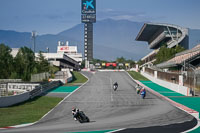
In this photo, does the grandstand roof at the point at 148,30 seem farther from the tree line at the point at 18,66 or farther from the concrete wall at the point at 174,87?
the tree line at the point at 18,66

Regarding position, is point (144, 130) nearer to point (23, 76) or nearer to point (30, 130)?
point (30, 130)

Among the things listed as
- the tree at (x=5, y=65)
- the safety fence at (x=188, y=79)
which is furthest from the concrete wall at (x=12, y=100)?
the tree at (x=5, y=65)

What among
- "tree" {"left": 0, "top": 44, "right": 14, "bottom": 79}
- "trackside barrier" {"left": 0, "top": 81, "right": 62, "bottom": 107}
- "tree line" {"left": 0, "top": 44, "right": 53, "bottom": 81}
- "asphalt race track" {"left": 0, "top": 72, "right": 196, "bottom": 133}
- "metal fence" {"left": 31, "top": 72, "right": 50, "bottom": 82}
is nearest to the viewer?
"asphalt race track" {"left": 0, "top": 72, "right": 196, "bottom": 133}

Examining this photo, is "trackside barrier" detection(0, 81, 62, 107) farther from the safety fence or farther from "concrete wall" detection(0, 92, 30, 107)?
the safety fence

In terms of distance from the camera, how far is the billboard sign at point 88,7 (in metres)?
178

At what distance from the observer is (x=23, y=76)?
63.4 meters

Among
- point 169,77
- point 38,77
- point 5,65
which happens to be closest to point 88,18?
point 5,65

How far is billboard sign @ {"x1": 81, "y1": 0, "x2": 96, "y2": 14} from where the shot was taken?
583 feet

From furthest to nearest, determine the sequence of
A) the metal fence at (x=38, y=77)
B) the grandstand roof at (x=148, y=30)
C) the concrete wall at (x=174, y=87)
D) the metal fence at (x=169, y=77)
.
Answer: the grandstand roof at (x=148, y=30) → the metal fence at (x=38, y=77) → the metal fence at (x=169, y=77) → the concrete wall at (x=174, y=87)

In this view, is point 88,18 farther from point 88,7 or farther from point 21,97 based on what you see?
point 21,97

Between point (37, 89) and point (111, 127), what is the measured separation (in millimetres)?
21694

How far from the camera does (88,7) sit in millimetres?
178375

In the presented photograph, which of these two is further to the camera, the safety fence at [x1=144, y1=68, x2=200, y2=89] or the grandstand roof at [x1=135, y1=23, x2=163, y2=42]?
the grandstand roof at [x1=135, y1=23, x2=163, y2=42]

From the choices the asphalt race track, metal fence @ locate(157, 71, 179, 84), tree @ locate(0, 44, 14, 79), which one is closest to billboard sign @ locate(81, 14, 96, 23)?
tree @ locate(0, 44, 14, 79)
